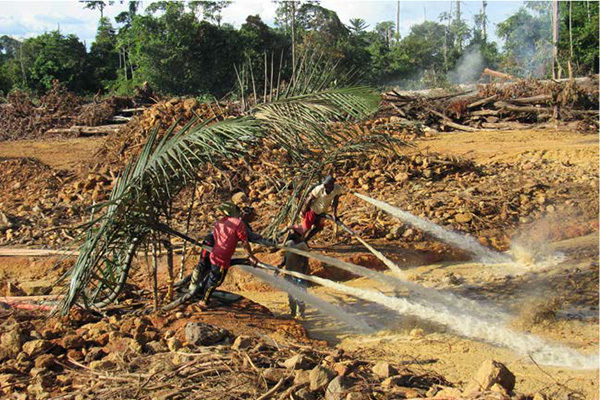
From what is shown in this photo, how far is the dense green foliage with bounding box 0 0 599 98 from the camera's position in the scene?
1040 inches

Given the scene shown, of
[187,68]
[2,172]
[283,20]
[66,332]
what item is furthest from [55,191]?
[283,20]

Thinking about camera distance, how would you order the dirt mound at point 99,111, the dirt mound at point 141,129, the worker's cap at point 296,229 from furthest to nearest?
the dirt mound at point 99,111 → the dirt mound at point 141,129 → the worker's cap at point 296,229

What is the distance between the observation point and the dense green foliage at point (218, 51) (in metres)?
26.4

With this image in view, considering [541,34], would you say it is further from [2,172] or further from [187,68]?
[2,172]

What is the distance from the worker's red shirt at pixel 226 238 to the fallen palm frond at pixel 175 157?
641 mm

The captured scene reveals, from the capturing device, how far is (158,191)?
5273 mm

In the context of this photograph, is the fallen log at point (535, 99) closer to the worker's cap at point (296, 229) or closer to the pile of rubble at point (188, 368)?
the worker's cap at point (296, 229)

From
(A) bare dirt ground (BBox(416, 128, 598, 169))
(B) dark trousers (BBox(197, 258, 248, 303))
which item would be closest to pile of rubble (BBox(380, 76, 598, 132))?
(A) bare dirt ground (BBox(416, 128, 598, 169))

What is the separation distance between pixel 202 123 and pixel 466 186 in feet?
25.7

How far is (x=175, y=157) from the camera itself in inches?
191

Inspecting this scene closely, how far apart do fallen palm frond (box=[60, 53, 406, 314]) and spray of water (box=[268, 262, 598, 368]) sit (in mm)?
1428

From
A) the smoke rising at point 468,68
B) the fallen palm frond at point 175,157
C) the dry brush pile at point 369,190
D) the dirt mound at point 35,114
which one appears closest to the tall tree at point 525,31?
the smoke rising at point 468,68

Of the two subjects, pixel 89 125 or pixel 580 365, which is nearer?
pixel 580 365

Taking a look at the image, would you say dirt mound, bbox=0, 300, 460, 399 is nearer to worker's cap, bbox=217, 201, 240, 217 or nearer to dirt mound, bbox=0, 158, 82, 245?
worker's cap, bbox=217, 201, 240, 217
